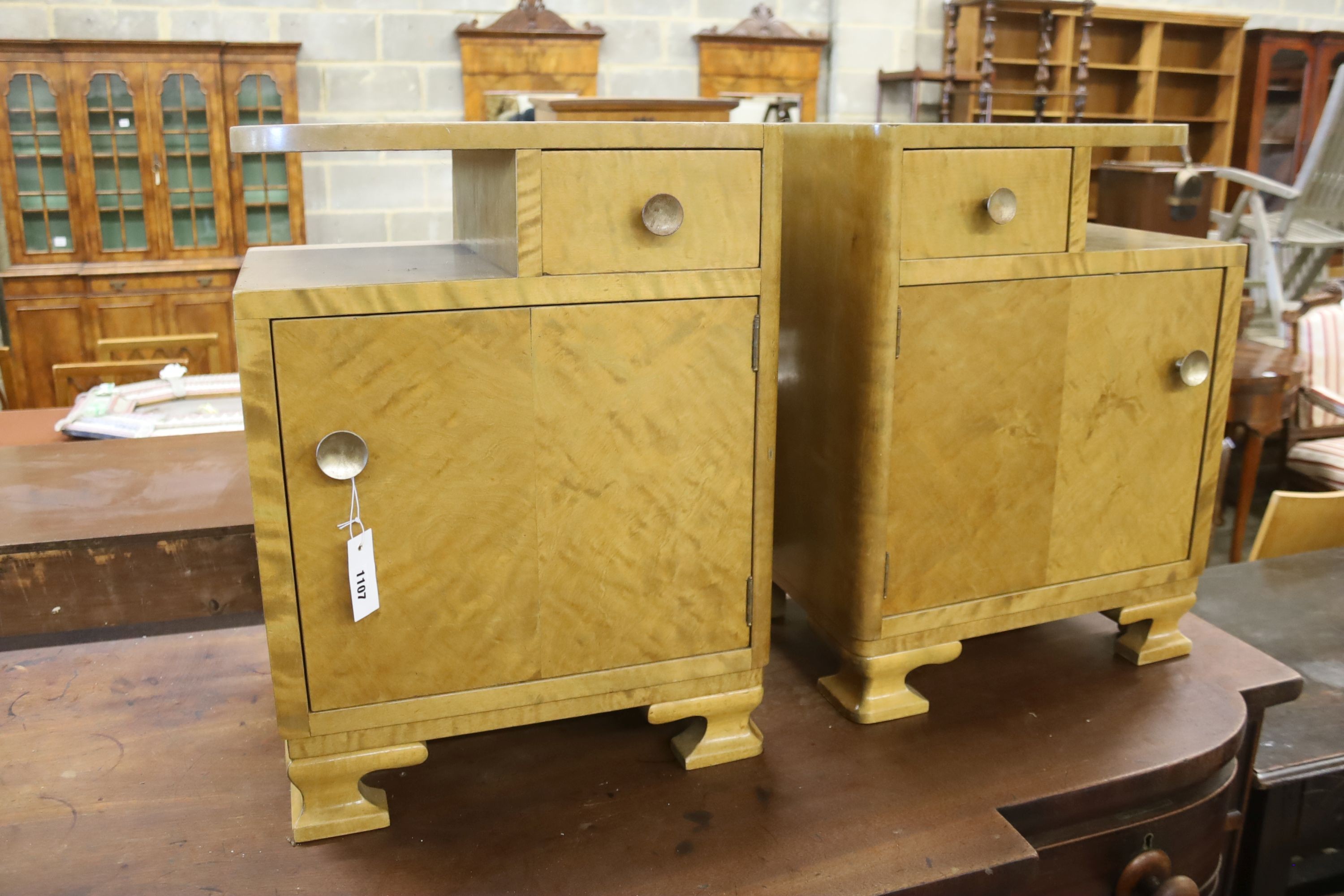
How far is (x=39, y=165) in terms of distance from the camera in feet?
15.9

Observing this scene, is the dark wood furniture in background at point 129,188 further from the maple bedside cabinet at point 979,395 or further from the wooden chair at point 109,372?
the maple bedside cabinet at point 979,395

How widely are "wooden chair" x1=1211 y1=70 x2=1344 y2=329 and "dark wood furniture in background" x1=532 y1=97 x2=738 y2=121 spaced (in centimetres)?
470

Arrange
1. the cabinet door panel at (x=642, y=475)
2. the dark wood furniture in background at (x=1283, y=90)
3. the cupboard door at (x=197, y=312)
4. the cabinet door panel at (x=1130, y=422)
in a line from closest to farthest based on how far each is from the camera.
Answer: the cabinet door panel at (x=642, y=475)
the cabinet door panel at (x=1130, y=422)
the cupboard door at (x=197, y=312)
the dark wood furniture in background at (x=1283, y=90)

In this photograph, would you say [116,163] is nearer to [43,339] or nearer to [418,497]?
[43,339]

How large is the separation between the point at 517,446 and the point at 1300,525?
5.95ft

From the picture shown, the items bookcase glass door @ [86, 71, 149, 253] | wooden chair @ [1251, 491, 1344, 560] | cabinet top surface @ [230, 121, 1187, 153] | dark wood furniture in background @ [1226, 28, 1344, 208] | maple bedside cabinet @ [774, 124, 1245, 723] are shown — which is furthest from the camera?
dark wood furniture in background @ [1226, 28, 1344, 208]

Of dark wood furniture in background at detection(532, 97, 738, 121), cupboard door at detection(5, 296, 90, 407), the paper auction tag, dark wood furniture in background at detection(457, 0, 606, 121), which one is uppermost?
dark wood furniture in background at detection(457, 0, 606, 121)

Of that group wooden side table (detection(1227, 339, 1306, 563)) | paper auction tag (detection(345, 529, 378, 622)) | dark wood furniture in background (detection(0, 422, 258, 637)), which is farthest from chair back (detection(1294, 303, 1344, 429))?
paper auction tag (detection(345, 529, 378, 622))

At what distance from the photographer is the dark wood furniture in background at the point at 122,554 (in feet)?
4.42

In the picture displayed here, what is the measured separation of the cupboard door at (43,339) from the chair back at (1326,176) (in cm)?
607

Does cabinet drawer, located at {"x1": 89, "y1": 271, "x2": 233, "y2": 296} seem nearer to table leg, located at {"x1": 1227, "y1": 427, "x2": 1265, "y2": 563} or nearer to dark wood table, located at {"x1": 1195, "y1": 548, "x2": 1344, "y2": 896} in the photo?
table leg, located at {"x1": 1227, "y1": 427, "x2": 1265, "y2": 563}

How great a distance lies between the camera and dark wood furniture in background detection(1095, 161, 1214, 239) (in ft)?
15.3

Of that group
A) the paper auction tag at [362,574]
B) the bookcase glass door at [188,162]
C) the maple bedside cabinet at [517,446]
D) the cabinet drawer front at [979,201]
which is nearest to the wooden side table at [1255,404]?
the cabinet drawer front at [979,201]

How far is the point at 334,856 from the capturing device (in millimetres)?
926
